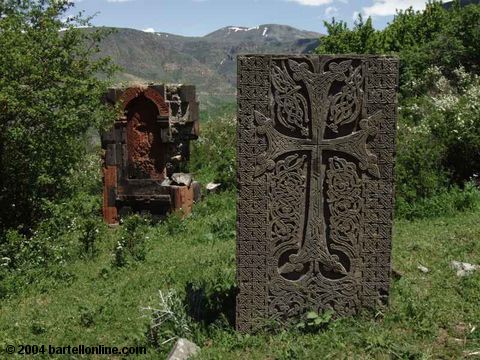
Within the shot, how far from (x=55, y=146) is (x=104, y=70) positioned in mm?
1670

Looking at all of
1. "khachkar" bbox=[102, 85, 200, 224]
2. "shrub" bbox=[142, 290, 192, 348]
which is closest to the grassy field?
"shrub" bbox=[142, 290, 192, 348]

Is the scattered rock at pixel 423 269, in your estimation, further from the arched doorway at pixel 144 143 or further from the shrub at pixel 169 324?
the arched doorway at pixel 144 143

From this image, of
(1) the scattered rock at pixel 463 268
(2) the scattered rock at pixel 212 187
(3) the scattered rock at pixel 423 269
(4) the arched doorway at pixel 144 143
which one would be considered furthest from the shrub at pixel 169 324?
(2) the scattered rock at pixel 212 187

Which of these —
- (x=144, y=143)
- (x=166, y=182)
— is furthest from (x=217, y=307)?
(x=144, y=143)

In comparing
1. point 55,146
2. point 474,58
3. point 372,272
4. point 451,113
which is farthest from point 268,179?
point 474,58

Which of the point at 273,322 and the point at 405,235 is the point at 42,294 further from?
the point at 405,235

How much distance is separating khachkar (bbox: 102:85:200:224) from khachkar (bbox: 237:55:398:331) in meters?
5.99

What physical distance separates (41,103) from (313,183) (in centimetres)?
493

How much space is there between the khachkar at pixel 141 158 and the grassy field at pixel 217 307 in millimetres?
2670

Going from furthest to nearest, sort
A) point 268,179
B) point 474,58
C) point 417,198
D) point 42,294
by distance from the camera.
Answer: point 474,58
point 417,198
point 42,294
point 268,179

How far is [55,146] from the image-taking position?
8.21 metres

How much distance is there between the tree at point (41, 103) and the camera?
777 centimetres

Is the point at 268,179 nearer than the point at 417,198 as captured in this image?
Yes

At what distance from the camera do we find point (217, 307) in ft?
15.5
